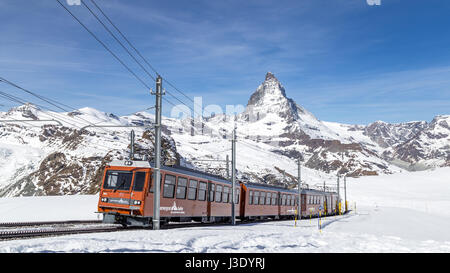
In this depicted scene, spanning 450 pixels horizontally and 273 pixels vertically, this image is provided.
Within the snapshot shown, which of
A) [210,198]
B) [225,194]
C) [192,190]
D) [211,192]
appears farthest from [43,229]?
[225,194]

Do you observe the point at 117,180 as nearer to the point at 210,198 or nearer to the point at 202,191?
the point at 202,191

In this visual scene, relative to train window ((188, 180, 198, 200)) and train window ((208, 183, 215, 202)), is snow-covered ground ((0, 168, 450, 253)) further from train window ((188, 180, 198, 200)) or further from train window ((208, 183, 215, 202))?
train window ((188, 180, 198, 200))

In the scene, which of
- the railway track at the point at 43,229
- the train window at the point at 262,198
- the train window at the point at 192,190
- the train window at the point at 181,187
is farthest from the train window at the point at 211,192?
the train window at the point at 262,198

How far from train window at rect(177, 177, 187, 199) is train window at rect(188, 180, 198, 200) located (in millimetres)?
642

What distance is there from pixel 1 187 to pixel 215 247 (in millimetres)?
124143

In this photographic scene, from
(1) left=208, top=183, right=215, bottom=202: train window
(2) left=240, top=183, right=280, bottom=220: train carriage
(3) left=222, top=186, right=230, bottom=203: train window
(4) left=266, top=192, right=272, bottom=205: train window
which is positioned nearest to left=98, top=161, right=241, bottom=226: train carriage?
(1) left=208, top=183, right=215, bottom=202: train window

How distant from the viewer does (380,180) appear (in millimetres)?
179125

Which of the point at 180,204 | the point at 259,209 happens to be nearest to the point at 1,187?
the point at 259,209

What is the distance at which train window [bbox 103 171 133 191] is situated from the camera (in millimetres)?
21328

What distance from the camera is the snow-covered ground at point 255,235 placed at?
11.9 m

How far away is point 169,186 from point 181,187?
4.82 feet

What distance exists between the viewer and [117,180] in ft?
70.8
